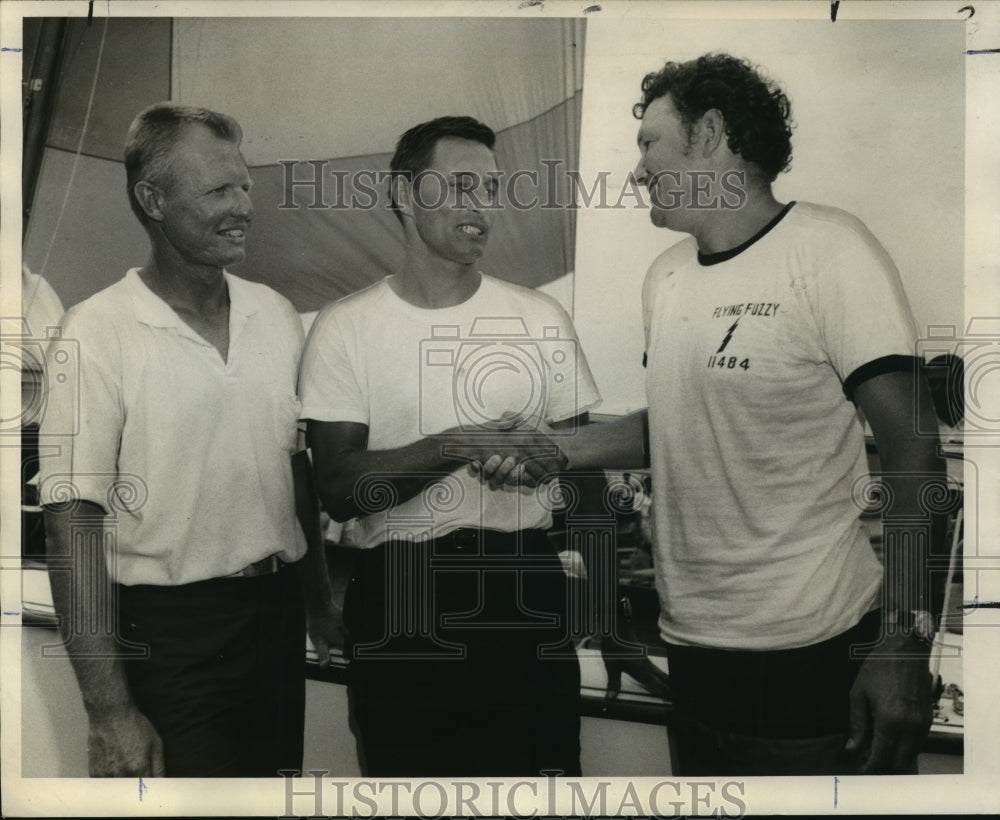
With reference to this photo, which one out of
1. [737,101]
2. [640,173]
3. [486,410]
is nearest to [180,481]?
[486,410]

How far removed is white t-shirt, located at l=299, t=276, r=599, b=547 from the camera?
2.48 metres

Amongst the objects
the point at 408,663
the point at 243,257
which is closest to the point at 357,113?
the point at 243,257

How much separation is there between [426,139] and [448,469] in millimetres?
807

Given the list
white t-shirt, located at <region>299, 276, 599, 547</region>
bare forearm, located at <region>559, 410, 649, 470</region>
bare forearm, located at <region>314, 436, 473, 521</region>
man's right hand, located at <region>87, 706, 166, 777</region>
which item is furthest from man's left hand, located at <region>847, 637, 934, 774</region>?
man's right hand, located at <region>87, 706, 166, 777</region>

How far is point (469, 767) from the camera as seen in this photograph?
2535 mm

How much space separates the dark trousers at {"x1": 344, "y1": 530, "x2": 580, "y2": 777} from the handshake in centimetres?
14

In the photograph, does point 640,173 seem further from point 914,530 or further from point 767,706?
point 767,706

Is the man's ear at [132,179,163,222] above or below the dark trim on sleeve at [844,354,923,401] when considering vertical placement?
above

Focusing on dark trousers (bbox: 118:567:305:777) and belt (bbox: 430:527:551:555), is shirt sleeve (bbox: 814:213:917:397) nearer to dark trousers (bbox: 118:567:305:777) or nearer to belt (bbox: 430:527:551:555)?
belt (bbox: 430:527:551:555)

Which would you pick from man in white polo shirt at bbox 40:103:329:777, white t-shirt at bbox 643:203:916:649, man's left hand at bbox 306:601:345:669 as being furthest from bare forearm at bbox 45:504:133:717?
white t-shirt at bbox 643:203:916:649

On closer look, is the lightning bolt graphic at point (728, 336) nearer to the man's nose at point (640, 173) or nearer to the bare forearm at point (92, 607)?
the man's nose at point (640, 173)

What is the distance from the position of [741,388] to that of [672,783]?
0.99m

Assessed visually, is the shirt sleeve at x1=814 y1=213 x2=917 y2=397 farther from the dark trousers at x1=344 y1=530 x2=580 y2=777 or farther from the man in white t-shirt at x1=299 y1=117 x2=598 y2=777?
the dark trousers at x1=344 y1=530 x2=580 y2=777

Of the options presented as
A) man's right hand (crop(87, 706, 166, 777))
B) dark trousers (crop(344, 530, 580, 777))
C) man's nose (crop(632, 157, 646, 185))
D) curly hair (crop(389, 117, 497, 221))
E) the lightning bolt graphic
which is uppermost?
curly hair (crop(389, 117, 497, 221))
